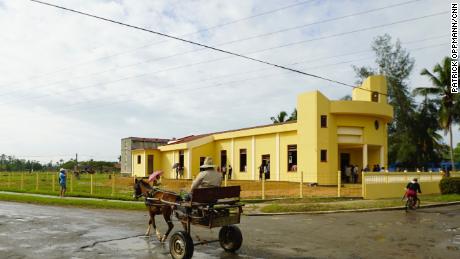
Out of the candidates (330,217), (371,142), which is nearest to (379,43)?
(371,142)

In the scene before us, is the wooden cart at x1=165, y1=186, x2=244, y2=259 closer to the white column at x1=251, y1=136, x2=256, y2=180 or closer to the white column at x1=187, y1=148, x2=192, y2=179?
the white column at x1=251, y1=136, x2=256, y2=180

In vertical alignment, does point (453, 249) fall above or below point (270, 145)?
below

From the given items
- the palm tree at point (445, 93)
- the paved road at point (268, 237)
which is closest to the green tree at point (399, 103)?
the palm tree at point (445, 93)

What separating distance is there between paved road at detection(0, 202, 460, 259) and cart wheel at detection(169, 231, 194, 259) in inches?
15.3

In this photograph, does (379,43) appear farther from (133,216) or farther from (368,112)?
(133,216)

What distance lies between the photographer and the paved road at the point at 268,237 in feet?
30.2

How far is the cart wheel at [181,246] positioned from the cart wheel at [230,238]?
111 cm

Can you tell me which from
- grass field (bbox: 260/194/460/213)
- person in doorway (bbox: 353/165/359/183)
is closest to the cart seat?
grass field (bbox: 260/194/460/213)

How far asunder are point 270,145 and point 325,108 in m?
6.34

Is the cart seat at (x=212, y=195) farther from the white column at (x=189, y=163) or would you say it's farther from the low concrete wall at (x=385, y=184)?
the white column at (x=189, y=163)

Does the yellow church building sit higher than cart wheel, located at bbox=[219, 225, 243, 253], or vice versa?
the yellow church building

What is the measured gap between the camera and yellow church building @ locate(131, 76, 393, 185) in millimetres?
31703

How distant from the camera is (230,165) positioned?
40906 mm

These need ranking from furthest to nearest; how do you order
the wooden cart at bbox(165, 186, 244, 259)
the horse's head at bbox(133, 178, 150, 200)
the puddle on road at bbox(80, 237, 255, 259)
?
the horse's head at bbox(133, 178, 150, 200), the puddle on road at bbox(80, 237, 255, 259), the wooden cart at bbox(165, 186, 244, 259)
